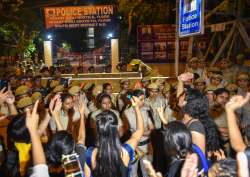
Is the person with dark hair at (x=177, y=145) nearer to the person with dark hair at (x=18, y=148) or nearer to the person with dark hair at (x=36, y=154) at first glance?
the person with dark hair at (x=36, y=154)

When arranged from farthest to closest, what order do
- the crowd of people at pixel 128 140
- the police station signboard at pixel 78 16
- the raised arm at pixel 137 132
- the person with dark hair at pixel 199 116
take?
the police station signboard at pixel 78 16 → the person with dark hair at pixel 199 116 → the raised arm at pixel 137 132 → the crowd of people at pixel 128 140

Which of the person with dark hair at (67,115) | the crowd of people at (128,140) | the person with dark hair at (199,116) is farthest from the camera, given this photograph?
the person with dark hair at (67,115)

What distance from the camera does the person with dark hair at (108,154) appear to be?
3445 millimetres

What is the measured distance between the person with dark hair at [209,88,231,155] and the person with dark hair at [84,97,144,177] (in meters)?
2.40

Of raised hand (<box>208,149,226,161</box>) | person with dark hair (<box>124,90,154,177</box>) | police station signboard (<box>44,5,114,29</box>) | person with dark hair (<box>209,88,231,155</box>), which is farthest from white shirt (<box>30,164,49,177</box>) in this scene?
police station signboard (<box>44,5,114,29</box>)

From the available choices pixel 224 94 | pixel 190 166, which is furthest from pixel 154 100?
pixel 190 166

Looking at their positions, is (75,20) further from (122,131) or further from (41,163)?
(41,163)

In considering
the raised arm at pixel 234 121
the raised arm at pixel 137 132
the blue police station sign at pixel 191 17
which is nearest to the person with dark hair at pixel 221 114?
the raised arm at pixel 234 121

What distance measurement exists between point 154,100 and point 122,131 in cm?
122

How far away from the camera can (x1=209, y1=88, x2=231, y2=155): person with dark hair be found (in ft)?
18.0

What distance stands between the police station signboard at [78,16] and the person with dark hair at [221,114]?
12.1 metres

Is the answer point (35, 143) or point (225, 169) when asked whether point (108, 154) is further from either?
point (225, 169)

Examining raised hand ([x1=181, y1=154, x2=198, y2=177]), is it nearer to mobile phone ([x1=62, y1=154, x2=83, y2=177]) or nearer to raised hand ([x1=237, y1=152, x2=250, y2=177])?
raised hand ([x1=237, y1=152, x2=250, y2=177])

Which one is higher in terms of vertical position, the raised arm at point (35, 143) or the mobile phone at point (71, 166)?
the raised arm at point (35, 143)
